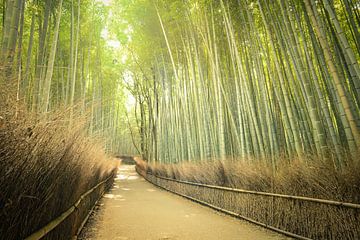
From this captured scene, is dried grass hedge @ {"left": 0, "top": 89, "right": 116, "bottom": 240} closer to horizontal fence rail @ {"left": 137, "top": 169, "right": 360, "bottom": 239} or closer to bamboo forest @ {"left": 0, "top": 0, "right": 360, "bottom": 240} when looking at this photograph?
bamboo forest @ {"left": 0, "top": 0, "right": 360, "bottom": 240}

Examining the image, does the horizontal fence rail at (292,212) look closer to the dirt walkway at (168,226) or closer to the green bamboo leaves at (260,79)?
the dirt walkway at (168,226)

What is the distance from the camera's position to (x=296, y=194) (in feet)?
8.62

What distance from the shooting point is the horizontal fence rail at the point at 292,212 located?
6.43 feet

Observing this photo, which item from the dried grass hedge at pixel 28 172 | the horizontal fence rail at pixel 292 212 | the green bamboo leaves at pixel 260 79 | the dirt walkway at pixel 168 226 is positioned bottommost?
the dirt walkway at pixel 168 226

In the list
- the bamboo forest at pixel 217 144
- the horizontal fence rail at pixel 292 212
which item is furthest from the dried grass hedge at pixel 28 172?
the horizontal fence rail at pixel 292 212

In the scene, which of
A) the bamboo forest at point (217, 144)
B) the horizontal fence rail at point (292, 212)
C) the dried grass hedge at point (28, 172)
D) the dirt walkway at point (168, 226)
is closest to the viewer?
the dried grass hedge at point (28, 172)

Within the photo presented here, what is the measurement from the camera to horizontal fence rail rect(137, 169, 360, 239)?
1.96m

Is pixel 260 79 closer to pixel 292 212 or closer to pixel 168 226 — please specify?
pixel 292 212

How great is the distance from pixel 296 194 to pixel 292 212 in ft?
0.72

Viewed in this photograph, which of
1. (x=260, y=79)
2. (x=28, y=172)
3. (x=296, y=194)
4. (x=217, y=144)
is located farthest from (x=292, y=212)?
(x=217, y=144)

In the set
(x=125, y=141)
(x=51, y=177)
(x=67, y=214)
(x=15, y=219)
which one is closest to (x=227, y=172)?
(x=67, y=214)

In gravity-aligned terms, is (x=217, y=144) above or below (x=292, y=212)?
above

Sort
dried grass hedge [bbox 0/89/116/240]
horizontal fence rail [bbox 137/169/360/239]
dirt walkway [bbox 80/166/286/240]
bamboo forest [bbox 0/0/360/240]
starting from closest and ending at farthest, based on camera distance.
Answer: dried grass hedge [bbox 0/89/116/240]
bamboo forest [bbox 0/0/360/240]
horizontal fence rail [bbox 137/169/360/239]
dirt walkway [bbox 80/166/286/240]

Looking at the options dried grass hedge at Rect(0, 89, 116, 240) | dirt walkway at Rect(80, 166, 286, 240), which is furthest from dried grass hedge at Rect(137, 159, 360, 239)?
dried grass hedge at Rect(0, 89, 116, 240)
